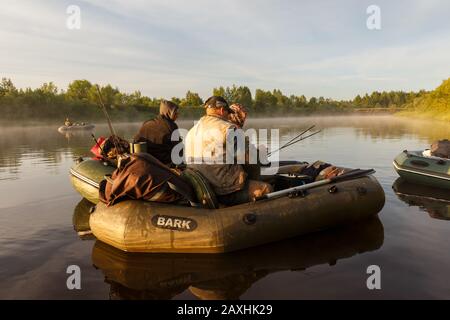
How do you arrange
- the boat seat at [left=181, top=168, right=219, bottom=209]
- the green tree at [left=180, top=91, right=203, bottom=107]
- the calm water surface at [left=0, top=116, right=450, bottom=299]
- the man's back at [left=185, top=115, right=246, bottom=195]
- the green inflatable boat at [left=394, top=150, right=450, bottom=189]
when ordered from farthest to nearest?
the green tree at [left=180, top=91, right=203, bottom=107], the green inflatable boat at [left=394, top=150, right=450, bottom=189], the boat seat at [left=181, top=168, right=219, bottom=209], the man's back at [left=185, top=115, right=246, bottom=195], the calm water surface at [left=0, top=116, right=450, bottom=299]

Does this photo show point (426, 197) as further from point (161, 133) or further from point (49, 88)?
point (49, 88)

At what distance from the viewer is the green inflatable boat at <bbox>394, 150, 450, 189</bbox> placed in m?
8.75

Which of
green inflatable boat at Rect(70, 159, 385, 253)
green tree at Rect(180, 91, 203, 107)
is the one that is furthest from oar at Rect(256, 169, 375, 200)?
green tree at Rect(180, 91, 203, 107)

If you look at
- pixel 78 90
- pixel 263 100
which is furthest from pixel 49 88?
pixel 263 100

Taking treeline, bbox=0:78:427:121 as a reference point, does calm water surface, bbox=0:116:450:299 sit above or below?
below

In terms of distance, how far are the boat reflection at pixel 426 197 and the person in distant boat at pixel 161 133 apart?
215 inches

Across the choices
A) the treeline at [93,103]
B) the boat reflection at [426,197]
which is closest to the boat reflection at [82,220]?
the boat reflection at [426,197]

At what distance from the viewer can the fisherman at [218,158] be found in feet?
17.2

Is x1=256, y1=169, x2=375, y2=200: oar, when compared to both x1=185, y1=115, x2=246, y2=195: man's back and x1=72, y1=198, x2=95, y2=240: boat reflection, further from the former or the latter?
x1=72, y1=198, x2=95, y2=240: boat reflection

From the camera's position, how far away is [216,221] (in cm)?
510

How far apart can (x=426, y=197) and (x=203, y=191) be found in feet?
19.6

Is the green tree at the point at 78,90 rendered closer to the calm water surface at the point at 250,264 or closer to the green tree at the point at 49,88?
the green tree at the point at 49,88

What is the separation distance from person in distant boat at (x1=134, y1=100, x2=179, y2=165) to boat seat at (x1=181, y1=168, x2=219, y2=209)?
196 cm
